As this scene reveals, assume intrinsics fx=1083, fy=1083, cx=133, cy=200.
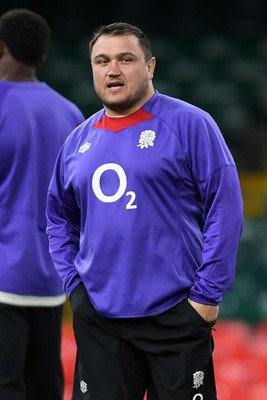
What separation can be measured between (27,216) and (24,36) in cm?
71

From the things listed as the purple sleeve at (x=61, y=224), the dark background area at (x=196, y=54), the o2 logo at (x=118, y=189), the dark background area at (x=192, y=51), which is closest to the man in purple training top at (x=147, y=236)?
the o2 logo at (x=118, y=189)

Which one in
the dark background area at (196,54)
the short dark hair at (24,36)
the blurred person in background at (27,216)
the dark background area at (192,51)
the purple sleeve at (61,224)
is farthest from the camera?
the dark background area at (192,51)

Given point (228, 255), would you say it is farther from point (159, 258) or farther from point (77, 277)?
point (77, 277)

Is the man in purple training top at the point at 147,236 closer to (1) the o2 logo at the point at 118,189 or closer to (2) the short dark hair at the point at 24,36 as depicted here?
(1) the o2 logo at the point at 118,189

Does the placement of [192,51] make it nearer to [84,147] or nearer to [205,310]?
[84,147]

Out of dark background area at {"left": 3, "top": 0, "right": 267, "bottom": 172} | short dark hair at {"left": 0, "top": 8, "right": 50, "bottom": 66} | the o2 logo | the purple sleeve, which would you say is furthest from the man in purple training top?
dark background area at {"left": 3, "top": 0, "right": 267, "bottom": 172}

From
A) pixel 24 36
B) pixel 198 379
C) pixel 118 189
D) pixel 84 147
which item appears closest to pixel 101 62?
pixel 84 147

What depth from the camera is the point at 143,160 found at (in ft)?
11.0

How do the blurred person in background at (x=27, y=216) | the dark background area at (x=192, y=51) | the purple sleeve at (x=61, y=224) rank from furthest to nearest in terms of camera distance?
the dark background area at (x=192, y=51), the blurred person in background at (x=27, y=216), the purple sleeve at (x=61, y=224)

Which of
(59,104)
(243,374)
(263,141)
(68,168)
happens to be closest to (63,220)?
(68,168)

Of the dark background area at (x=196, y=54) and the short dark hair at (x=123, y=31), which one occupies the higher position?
the short dark hair at (x=123, y=31)

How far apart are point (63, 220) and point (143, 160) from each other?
0.46 metres

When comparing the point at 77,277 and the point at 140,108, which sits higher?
the point at 140,108

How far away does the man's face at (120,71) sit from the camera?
3416mm
